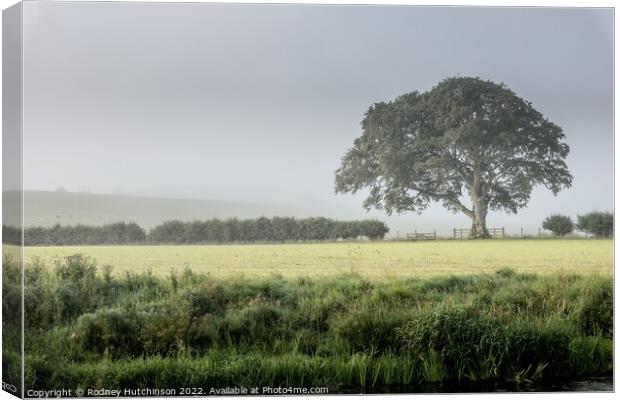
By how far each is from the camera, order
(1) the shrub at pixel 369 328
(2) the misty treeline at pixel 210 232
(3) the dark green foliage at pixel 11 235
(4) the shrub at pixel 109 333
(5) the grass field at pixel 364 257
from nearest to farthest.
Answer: (4) the shrub at pixel 109 333, (3) the dark green foliage at pixel 11 235, (2) the misty treeline at pixel 210 232, (1) the shrub at pixel 369 328, (5) the grass field at pixel 364 257

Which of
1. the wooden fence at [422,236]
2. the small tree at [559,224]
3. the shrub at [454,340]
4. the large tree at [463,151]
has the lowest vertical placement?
the shrub at [454,340]

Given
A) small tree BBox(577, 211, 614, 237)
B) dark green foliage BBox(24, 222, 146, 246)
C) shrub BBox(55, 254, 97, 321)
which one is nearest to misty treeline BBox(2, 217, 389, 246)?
dark green foliage BBox(24, 222, 146, 246)

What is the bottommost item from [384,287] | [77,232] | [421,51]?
[384,287]

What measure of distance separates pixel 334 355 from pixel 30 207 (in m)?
4.36

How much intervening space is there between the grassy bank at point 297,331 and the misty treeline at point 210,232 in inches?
13.7

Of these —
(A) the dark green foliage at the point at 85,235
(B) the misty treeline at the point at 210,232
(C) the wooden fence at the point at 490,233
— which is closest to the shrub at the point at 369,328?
(B) the misty treeline at the point at 210,232

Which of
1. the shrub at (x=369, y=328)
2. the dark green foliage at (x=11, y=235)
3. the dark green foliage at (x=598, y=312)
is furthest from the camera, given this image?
the dark green foliage at (x=598, y=312)

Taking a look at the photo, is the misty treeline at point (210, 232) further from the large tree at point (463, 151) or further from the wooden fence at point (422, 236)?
the large tree at point (463, 151)

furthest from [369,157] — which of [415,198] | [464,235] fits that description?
[464,235]

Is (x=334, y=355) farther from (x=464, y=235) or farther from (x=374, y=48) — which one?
(x=374, y=48)

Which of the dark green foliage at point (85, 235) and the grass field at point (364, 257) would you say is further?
the grass field at point (364, 257)

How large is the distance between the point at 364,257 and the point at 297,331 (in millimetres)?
1395

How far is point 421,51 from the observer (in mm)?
12898

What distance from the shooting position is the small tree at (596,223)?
1313cm
